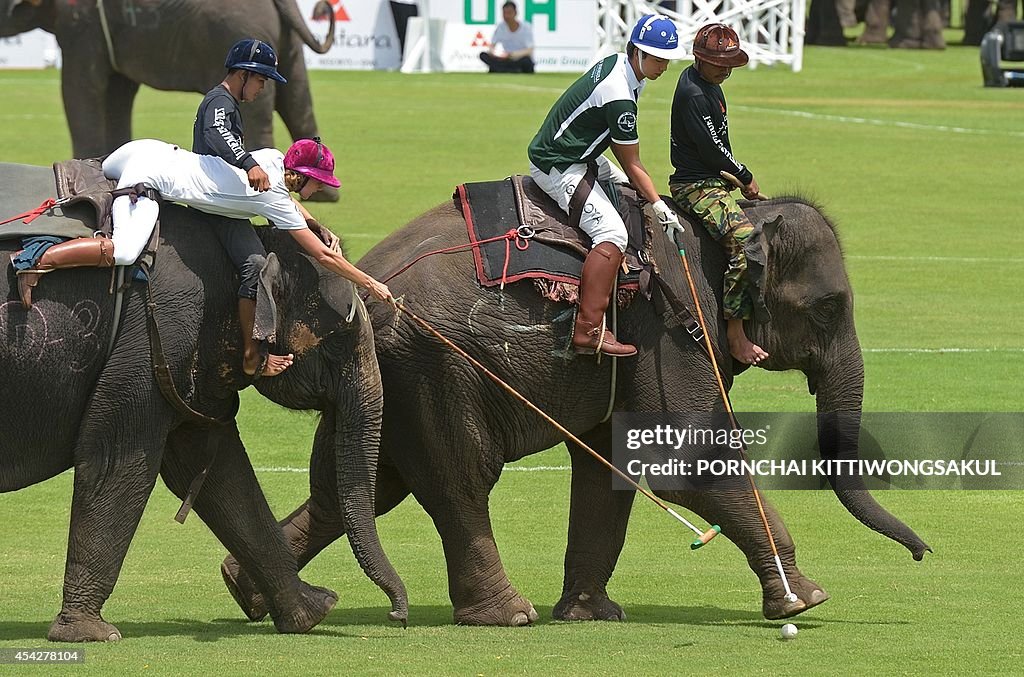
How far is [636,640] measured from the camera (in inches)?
379

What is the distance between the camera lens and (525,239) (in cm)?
1029

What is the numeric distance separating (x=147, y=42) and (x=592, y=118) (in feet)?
46.1

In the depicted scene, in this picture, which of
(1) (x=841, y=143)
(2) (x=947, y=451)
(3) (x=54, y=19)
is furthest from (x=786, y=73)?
(2) (x=947, y=451)

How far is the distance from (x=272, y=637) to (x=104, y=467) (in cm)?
110

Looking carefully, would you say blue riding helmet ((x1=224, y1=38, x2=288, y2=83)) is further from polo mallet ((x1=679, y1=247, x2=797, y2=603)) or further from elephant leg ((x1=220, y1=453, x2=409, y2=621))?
polo mallet ((x1=679, y1=247, x2=797, y2=603))

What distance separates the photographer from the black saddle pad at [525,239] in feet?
33.5

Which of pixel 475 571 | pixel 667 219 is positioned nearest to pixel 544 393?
pixel 475 571

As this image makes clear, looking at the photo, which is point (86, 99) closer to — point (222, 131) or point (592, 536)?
point (592, 536)

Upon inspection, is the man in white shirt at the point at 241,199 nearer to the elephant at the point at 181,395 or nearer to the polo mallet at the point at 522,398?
the elephant at the point at 181,395

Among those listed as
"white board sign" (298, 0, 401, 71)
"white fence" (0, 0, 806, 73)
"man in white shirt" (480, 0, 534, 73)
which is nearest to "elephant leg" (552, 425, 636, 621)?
"white fence" (0, 0, 806, 73)

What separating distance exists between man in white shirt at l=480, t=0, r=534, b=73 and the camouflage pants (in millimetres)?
32323

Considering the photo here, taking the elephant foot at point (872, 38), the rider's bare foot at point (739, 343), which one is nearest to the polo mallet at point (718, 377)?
the rider's bare foot at point (739, 343)

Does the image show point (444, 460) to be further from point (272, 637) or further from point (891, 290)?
point (891, 290)

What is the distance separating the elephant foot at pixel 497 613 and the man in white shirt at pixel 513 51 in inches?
1307
